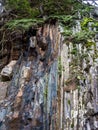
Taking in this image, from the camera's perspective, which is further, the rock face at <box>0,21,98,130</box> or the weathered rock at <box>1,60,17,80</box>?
the weathered rock at <box>1,60,17,80</box>

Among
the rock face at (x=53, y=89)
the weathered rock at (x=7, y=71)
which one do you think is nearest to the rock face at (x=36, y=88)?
the rock face at (x=53, y=89)

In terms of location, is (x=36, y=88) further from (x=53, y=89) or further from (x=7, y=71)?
(x=7, y=71)

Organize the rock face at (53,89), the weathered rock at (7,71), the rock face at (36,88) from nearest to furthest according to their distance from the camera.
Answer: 1. the rock face at (53,89)
2. the rock face at (36,88)
3. the weathered rock at (7,71)

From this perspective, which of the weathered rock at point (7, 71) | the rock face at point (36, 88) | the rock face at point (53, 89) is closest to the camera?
the rock face at point (53, 89)

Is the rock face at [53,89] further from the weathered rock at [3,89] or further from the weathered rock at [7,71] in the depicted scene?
the weathered rock at [7,71]

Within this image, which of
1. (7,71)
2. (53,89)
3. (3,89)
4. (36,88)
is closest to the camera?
(53,89)

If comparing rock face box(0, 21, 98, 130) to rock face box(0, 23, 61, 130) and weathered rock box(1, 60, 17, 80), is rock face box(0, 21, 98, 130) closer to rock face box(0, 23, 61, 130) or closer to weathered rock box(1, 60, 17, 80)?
rock face box(0, 23, 61, 130)

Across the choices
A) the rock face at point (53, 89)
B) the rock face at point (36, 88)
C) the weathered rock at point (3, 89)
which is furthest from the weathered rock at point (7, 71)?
the rock face at point (53, 89)

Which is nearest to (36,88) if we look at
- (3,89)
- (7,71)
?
(3,89)

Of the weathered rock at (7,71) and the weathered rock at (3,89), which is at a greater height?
the weathered rock at (7,71)

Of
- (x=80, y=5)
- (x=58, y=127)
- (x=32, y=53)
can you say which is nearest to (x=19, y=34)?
(x=32, y=53)

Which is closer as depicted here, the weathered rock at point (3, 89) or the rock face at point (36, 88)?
the rock face at point (36, 88)

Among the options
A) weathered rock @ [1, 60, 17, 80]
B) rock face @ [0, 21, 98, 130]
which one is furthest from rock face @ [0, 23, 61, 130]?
weathered rock @ [1, 60, 17, 80]

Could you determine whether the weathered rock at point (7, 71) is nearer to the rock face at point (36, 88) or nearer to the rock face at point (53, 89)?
the rock face at point (36, 88)
